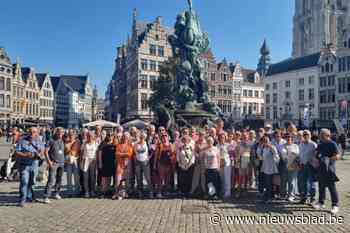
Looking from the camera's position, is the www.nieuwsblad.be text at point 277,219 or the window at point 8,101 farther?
the window at point 8,101

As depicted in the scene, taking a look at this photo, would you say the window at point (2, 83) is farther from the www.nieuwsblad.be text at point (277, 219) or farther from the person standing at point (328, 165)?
the person standing at point (328, 165)

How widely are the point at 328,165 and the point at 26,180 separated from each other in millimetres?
7796

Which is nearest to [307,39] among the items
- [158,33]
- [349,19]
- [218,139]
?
[349,19]

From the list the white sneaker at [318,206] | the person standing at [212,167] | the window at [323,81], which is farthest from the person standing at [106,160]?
the window at [323,81]

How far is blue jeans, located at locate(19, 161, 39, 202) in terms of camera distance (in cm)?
1021

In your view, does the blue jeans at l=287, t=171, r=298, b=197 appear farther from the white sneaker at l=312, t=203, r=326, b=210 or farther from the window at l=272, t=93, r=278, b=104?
the window at l=272, t=93, r=278, b=104

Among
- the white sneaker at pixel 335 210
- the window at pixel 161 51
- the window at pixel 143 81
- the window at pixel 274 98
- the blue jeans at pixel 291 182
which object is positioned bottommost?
the white sneaker at pixel 335 210

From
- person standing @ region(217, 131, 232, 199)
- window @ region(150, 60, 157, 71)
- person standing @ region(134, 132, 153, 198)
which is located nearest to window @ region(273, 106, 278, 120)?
window @ region(150, 60, 157, 71)

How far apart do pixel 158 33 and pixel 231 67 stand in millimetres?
20027

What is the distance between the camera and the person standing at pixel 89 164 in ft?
37.8

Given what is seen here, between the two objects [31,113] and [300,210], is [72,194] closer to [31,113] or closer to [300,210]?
[300,210]

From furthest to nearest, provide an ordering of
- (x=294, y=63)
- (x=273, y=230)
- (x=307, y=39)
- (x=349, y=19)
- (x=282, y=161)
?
(x=307, y=39), (x=349, y=19), (x=294, y=63), (x=282, y=161), (x=273, y=230)

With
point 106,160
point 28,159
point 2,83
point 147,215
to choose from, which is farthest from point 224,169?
point 2,83

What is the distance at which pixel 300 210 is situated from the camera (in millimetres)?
9766
